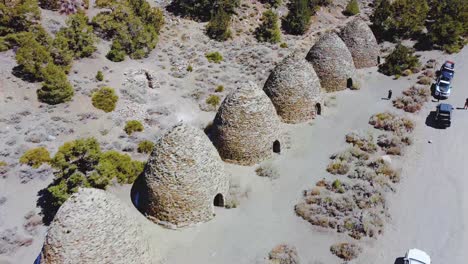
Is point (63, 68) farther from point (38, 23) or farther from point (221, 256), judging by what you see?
point (221, 256)

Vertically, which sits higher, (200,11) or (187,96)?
(200,11)

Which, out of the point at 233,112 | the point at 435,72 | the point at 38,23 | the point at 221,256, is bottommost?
the point at 221,256

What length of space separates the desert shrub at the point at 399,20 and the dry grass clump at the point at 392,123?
17.0m

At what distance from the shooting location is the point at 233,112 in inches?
860

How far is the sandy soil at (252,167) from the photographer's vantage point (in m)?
18.8

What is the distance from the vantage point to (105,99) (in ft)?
91.8

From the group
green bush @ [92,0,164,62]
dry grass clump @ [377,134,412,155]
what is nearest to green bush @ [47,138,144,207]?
green bush @ [92,0,164,62]

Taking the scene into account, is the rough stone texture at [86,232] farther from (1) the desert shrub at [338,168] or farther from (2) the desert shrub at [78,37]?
(2) the desert shrub at [78,37]

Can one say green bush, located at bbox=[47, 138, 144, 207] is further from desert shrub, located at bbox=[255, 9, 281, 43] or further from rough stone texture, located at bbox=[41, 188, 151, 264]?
desert shrub, located at bbox=[255, 9, 281, 43]

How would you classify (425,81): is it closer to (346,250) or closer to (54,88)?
(346,250)

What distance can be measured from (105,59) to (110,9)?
26.1 ft

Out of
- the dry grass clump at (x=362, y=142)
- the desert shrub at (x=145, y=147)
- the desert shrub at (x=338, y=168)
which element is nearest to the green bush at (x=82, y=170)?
the desert shrub at (x=145, y=147)

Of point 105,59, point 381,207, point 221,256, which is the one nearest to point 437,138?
point 381,207

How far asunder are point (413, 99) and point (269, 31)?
54.0ft
